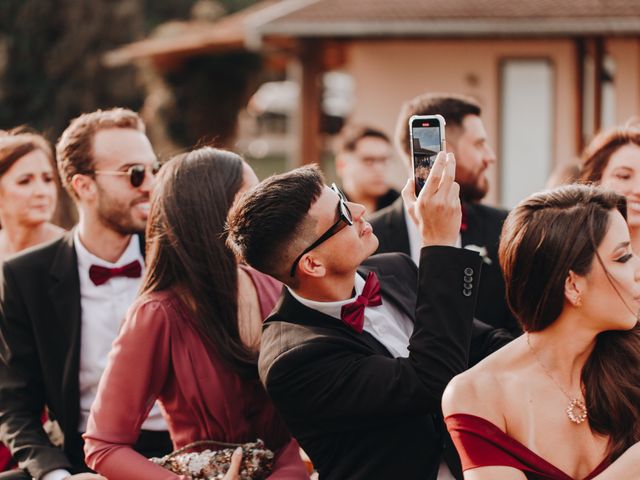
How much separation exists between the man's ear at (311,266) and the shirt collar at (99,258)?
1.73 metres

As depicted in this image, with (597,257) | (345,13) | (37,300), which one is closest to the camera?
(597,257)

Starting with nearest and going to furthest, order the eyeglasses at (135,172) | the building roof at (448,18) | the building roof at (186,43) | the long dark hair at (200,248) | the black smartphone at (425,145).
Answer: the black smartphone at (425,145) < the long dark hair at (200,248) < the eyeglasses at (135,172) < the building roof at (448,18) < the building roof at (186,43)

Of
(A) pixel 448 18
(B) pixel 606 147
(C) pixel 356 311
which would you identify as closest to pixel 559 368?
(C) pixel 356 311

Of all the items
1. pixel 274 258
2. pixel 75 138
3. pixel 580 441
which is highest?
pixel 75 138

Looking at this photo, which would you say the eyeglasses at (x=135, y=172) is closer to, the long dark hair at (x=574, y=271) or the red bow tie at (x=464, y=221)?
the red bow tie at (x=464, y=221)

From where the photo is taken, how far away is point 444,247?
10.4 feet

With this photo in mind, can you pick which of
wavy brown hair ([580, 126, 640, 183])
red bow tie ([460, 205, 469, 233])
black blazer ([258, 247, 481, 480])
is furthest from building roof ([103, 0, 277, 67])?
black blazer ([258, 247, 481, 480])

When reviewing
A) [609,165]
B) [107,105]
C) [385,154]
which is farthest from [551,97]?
[107,105]

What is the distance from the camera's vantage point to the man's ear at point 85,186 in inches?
195

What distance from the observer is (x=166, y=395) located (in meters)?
3.89

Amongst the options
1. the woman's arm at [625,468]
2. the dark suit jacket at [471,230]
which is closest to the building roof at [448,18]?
the dark suit jacket at [471,230]

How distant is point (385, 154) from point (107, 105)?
2117 cm

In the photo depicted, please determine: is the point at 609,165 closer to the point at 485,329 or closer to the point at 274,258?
the point at 485,329

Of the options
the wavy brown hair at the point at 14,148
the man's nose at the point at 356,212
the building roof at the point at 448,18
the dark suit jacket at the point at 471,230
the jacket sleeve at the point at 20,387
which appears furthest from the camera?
the building roof at the point at 448,18
